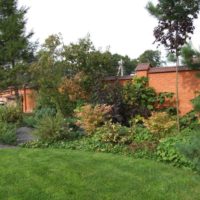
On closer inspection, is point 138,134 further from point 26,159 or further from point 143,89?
point 143,89

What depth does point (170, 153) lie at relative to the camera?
775 cm

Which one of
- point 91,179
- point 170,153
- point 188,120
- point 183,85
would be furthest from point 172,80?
point 91,179

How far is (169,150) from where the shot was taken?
782cm

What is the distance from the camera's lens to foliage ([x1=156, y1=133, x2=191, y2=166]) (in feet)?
24.6

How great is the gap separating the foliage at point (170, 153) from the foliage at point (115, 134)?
110 centimetres

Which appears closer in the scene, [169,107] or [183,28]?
[183,28]

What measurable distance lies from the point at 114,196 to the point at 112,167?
1.40 metres

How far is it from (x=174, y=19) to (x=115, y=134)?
395cm

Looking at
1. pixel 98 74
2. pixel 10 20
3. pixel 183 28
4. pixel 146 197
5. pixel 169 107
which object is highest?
pixel 10 20

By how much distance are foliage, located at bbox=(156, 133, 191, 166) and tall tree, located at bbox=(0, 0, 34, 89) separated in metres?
13.5

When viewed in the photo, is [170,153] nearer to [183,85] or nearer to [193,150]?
[193,150]

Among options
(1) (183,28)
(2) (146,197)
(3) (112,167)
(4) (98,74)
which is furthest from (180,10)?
(2) (146,197)

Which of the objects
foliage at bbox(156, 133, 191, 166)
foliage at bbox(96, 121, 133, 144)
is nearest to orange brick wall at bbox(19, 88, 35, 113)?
foliage at bbox(96, 121, 133, 144)

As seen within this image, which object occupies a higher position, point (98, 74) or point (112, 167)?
point (98, 74)
